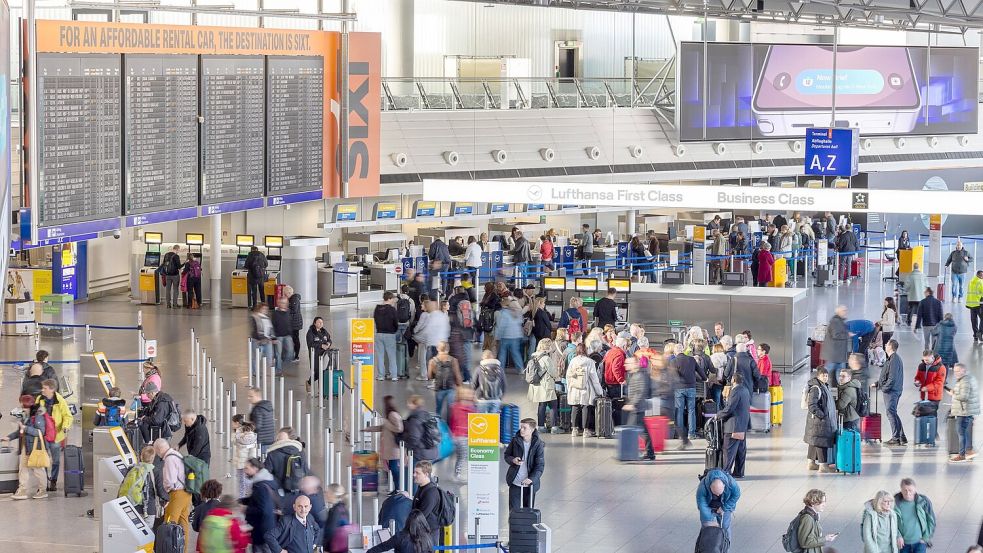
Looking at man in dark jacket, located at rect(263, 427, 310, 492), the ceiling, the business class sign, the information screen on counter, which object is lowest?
man in dark jacket, located at rect(263, 427, 310, 492)

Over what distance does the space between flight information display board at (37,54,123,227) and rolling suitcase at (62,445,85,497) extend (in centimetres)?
289

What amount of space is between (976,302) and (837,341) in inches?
204

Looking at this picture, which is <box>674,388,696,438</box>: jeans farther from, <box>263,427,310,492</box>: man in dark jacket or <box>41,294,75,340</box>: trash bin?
<box>41,294,75,340</box>: trash bin

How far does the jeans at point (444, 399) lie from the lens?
16.1m

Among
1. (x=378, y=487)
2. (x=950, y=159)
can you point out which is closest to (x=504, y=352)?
(x=378, y=487)

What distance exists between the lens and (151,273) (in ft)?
86.5

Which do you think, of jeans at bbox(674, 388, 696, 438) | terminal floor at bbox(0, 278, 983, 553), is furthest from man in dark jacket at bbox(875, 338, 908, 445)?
jeans at bbox(674, 388, 696, 438)

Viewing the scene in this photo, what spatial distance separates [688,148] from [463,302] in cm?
1582

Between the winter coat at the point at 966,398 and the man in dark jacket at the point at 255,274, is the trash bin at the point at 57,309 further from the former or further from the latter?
the winter coat at the point at 966,398

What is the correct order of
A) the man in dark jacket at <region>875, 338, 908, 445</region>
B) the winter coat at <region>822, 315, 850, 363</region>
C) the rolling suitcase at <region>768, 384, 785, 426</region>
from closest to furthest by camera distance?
the man in dark jacket at <region>875, 338, 908, 445</region>, the rolling suitcase at <region>768, 384, 785, 426</region>, the winter coat at <region>822, 315, 850, 363</region>

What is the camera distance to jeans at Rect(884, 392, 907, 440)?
16438 mm

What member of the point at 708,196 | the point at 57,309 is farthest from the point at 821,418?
the point at 57,309

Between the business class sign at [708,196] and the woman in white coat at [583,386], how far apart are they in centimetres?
189

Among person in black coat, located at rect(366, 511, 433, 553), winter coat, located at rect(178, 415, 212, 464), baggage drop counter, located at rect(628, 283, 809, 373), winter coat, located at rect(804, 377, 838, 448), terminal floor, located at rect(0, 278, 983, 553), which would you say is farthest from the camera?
baggage drop counter, located at rect(628, 283, 809, 373)
